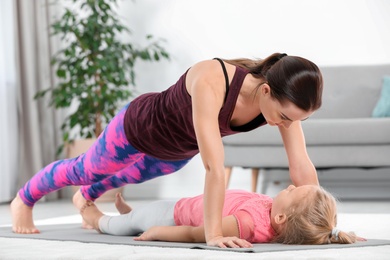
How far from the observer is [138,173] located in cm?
261

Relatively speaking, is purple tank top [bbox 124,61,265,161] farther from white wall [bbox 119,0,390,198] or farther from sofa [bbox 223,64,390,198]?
white wall [bbox 119,0,390,198]

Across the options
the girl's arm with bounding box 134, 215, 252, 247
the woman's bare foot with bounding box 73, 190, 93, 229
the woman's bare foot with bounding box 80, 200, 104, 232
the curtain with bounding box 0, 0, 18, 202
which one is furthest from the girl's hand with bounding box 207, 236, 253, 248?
the curtain with bounding box 0, 0, 18, 202

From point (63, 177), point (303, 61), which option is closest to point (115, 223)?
point (63, 177)

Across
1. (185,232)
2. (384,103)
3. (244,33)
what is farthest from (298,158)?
(244,33)

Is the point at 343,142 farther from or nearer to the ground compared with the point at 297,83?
nearer to the ground

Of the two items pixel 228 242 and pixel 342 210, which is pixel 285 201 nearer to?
pixel 228 242

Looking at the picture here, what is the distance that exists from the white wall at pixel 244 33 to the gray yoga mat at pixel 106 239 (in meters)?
2.70

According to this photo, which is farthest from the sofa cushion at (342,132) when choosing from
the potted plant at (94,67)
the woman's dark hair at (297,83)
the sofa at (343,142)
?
the woman's dark hair at (297,83)

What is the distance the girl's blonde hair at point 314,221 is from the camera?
6.56 feet

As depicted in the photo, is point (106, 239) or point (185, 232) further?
point (106, 239)

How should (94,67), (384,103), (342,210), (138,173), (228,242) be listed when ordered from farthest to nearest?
(94,67), (384,103), (342,210), (138,173), (228,242)

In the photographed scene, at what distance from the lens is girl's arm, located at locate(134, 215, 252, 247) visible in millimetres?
2041

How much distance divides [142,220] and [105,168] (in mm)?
242

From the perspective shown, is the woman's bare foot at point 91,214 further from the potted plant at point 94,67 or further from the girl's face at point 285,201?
the potted plant at point 94,67
